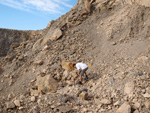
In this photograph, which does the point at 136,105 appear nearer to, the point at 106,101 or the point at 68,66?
the point at 106,101

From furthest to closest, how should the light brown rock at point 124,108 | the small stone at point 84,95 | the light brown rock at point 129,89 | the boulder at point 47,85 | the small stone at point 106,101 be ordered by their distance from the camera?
1. the boulder at point 47,85
2. the small stone at point 84,95
3. the light brown rock at point 129,89
4. the small stone at point 106,101
5. the light brown rock at point 124,108

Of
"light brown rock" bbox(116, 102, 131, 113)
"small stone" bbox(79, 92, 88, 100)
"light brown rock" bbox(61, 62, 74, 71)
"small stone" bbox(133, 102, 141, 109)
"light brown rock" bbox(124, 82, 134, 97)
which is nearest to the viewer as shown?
"light brown rock" bbox(116, 102, 131, 113)

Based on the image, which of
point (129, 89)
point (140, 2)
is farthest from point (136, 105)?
point (140, 2)

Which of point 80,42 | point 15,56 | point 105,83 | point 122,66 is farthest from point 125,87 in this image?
point 15,56

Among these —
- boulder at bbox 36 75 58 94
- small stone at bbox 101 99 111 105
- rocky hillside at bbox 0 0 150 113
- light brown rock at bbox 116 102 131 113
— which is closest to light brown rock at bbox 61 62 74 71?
rocky hillside at bbox 0 0 150 113

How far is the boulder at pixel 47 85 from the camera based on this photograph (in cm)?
618

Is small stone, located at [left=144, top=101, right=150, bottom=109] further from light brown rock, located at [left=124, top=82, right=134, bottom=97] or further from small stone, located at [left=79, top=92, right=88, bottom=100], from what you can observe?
small stone, located at [left=79, top=92, right=88, bottom=100]

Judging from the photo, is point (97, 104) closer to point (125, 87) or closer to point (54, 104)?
point (125, 87)

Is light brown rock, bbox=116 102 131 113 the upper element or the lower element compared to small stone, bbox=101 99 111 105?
lower

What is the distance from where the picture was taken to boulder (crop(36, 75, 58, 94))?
6.18 meters

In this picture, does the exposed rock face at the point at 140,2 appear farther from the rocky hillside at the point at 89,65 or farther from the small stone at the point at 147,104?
the small stone at the point at 147,104

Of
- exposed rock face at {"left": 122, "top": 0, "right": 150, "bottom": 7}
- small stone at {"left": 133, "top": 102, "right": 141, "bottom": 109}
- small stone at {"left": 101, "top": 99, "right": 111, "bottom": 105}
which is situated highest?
exposed rock face at {"left": 122, "top": 0, "right": 150, "bottom": 7}

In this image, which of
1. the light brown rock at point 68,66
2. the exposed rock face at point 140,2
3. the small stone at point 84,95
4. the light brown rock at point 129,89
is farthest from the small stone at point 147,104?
the exposed rock face at point 140,2

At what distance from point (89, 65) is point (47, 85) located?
214cm
